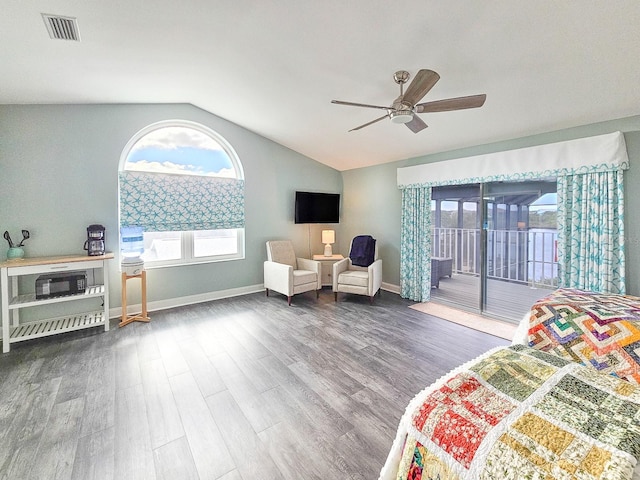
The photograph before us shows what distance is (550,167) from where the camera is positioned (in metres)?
3.06

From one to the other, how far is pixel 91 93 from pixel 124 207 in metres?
1.33

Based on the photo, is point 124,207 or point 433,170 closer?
point 124,207

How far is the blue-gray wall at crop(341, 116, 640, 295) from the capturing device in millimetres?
2643

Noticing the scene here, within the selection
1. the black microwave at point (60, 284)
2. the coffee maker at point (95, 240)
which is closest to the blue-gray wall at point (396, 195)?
the coffee maker at point (95, 240)

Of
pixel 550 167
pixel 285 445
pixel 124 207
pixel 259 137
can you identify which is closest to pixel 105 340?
pixel 124 207

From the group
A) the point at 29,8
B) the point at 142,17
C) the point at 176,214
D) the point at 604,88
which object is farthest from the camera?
the point at 176,214

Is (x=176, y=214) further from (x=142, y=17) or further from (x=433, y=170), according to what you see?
(x=433, y=170)

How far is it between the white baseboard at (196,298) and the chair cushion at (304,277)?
916 mm

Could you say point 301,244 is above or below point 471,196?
below

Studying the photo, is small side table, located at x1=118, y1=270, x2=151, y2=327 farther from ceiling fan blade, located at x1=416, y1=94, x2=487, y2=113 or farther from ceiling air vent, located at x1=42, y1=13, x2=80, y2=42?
ceiling fan blade, located at x1=416, y1=94, x2=487, y2=113

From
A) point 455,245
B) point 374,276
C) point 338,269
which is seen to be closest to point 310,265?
point 338,269

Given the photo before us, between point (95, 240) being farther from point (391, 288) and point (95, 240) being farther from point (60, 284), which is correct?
point (391, 288)

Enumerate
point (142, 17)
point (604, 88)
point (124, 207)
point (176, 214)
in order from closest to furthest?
point (142, 17)
point (604, 88)
point (124, 207)
point (176, 214)

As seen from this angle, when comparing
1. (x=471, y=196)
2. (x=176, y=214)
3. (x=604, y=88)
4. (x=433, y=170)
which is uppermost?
(x=604, y=88)
